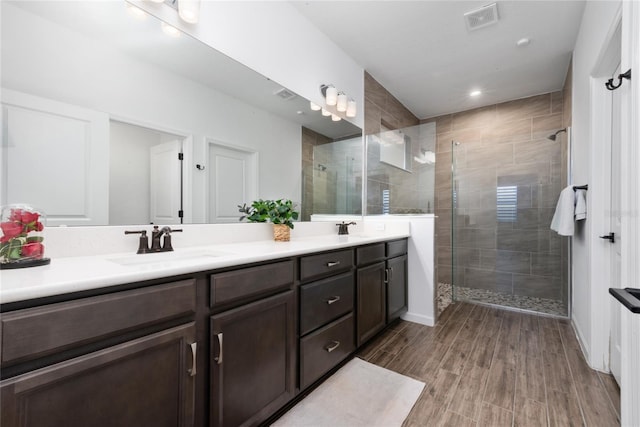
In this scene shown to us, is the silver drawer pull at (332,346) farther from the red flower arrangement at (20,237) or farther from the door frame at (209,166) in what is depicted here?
the red flower arrangement at (20,237)

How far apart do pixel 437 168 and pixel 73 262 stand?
4.34 m

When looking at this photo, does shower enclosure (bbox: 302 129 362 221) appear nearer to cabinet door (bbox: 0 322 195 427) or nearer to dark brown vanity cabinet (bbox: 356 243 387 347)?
dark brown vanity cabinet (bbox: 356 243 387 347)

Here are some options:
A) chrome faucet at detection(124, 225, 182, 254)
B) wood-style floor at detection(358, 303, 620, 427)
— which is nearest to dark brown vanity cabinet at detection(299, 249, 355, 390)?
wood-style floor at detection(358, 303, 620, 427)

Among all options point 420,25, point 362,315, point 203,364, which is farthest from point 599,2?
point 203,364

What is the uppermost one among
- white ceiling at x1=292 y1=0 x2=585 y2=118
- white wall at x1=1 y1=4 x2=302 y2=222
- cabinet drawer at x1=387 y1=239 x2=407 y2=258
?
white ceiling at x1=292 y1=0 x2=585 y2=118

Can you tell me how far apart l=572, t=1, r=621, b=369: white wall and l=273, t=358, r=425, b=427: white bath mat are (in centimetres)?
127

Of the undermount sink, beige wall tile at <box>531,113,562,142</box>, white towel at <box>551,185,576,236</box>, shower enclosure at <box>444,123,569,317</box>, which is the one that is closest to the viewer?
the undermount sink

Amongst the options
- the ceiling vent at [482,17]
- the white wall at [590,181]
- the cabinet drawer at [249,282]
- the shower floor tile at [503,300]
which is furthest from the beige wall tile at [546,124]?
the cabinet drawer at [249,282]

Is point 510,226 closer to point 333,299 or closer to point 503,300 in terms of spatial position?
point 503,300

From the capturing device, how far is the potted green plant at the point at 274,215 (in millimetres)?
1910

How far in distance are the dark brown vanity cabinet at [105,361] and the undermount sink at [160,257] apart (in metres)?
0.29

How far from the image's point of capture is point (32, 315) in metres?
0.66

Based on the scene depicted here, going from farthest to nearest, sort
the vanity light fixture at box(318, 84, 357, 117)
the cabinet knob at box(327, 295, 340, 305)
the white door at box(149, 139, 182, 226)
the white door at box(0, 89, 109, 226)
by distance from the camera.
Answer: the vanity light fixture at box(318, 84, 357, 117) → the cabinet knob at box(327, 295, 340, 305) → the white door at box(149, 139, 182, 226) → the white door at box(0, 89, 109, 226)

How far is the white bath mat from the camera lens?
1.39 metres
